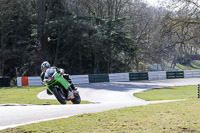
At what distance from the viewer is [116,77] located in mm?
31203

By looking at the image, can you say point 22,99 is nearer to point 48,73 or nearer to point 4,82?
point 48,73

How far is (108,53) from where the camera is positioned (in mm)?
38625

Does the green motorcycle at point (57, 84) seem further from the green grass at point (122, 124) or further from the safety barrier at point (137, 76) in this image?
the safety barrier at point (137, 76)

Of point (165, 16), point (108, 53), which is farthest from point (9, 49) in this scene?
point (165, 16)

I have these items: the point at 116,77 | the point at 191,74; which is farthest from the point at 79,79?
the point at 191,74

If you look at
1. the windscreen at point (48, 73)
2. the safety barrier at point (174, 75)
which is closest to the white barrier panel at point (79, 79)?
the safety barrier at point (174, 75)

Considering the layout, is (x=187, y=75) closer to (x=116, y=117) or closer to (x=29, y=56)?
(x=29, y=56)

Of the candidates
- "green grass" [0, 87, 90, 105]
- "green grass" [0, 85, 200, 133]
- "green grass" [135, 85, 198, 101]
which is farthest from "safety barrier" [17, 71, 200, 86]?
"green grass" [0, 85, 200, 133]

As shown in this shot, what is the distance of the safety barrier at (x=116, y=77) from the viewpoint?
94.4 feet

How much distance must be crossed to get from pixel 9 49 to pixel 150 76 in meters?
15.5

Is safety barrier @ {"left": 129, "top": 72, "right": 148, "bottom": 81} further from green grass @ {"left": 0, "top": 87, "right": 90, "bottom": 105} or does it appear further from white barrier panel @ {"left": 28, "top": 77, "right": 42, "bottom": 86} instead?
green grass @ {"left": 0, "top": 87, "right": 90, "bottom": 105}

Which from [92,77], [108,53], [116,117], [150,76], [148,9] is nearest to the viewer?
[116,117]

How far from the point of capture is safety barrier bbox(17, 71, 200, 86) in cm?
2877

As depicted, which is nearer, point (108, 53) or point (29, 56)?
point (29, 56)
